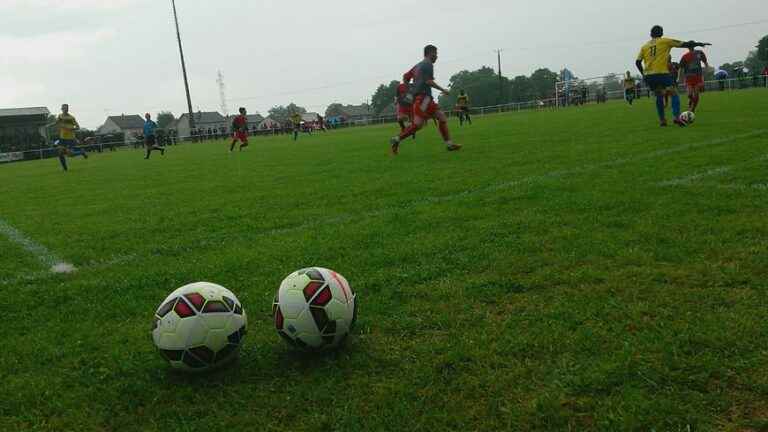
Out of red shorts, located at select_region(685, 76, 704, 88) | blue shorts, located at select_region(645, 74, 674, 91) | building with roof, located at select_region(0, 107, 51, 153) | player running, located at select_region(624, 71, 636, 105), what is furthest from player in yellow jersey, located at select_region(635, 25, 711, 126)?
building with roof, located at select_region(0, 107, 51, 153)

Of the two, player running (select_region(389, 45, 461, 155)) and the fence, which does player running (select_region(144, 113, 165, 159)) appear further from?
player running (select_region(389, 45, 461, 155))

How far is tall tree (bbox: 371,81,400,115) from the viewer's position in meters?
130

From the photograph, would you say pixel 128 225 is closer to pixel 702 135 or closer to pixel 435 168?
pixel 435 168

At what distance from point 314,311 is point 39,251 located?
421 centimetres

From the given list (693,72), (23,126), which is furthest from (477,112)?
(23,126)

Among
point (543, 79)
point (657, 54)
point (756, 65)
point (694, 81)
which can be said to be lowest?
point (694, 81)

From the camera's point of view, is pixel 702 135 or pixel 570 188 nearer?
pixel 570 188

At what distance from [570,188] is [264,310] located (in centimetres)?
421

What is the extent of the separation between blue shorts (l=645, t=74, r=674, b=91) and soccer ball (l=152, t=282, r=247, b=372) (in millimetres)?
12511

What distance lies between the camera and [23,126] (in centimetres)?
5766

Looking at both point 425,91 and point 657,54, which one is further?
point 657,54

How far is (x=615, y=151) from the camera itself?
934 centimetres

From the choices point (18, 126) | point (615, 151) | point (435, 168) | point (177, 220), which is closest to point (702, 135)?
point (615, 151)

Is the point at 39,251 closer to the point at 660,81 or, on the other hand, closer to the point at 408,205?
the point at 408,205
